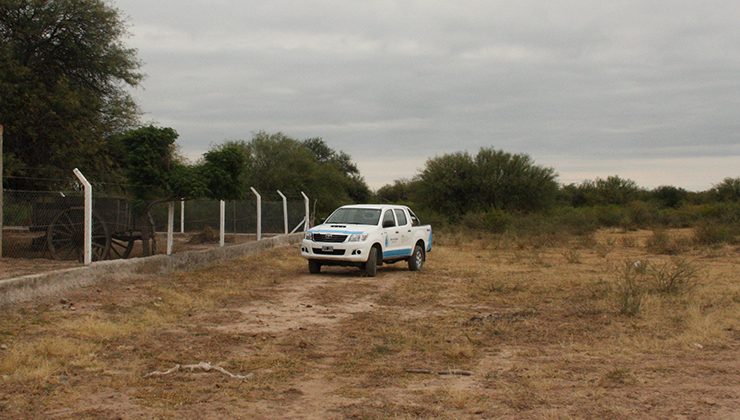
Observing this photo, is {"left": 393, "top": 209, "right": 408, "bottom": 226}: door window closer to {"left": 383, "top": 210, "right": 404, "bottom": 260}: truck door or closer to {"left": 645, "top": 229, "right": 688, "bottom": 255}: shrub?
{"left": 383, "top": 210, "right": 404, "bottom": 260}: truck door

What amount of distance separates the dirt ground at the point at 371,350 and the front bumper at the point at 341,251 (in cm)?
136

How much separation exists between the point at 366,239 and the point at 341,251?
25.1 inches

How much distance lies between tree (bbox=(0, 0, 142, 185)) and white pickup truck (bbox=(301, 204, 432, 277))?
6.72 meters

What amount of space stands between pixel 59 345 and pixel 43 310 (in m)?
2.62

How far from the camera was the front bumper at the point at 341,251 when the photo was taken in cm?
1734

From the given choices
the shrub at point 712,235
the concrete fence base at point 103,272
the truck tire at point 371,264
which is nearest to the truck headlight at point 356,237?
the truck tire at point 371,264

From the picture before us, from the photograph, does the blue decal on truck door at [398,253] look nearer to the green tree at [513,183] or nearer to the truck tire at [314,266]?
the truck tire at [314,266]

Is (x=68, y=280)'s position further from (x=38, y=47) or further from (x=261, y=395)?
(x=38, y=47)

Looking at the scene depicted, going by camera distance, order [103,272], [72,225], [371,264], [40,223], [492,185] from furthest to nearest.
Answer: [492,185], [371,264], [72,225], [40,223], [103,272]

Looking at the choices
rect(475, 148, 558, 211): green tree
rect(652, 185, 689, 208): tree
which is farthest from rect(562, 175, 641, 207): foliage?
rect(475, 148, 558, 211): green tree

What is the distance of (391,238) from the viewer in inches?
733

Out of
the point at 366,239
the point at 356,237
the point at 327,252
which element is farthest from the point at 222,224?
the point at 366,239

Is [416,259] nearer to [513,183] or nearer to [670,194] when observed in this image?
[513,183]

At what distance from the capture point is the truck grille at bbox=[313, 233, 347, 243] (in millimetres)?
17513
